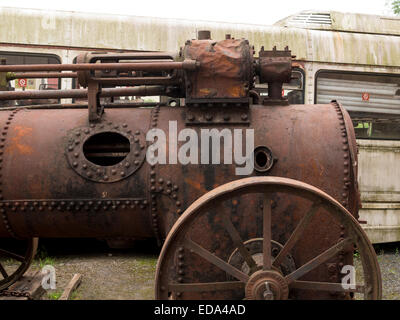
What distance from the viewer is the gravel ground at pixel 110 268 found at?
494 centimetres

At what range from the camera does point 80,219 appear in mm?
3150

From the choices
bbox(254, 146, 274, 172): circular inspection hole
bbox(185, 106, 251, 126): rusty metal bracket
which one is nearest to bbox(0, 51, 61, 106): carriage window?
bbox(185, 106, 251, 126): rusty metal bracket

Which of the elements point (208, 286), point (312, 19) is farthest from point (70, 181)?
point (312, 19)

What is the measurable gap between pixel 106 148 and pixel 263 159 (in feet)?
3.68

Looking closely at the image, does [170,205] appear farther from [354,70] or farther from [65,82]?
[354,70]

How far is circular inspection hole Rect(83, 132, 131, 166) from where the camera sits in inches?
130

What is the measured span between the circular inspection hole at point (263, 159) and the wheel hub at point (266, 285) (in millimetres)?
747

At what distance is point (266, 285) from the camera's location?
8.07 ft

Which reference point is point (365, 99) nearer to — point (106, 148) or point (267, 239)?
point (106, 148)
